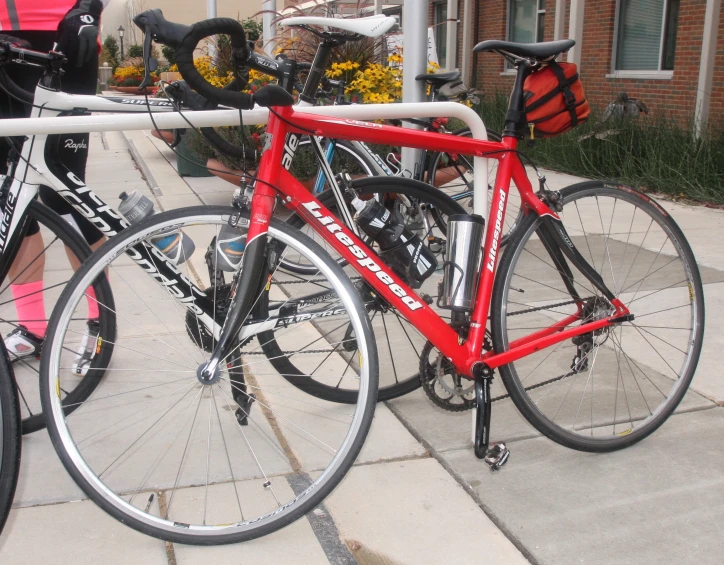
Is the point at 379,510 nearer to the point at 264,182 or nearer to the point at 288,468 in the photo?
the point at 288,468

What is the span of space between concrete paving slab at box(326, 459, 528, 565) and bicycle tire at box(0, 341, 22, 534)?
0.98 metres

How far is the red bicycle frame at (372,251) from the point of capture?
2.30 m

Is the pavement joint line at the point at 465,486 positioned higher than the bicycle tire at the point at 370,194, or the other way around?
the bicycle tire at the point at 370,194

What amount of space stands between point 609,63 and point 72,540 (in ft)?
38.0

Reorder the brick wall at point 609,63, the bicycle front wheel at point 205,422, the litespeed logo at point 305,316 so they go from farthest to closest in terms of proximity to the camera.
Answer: the brick wall at point 609,63, the litespeed logo at point 305,316, the bicycle front wheel at point 205,422

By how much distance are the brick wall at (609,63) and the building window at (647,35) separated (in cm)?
19

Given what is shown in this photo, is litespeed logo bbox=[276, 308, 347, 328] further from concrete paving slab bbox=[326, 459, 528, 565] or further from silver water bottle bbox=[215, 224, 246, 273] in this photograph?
concrete paving slab bbox=[326, 459, 528, 565]

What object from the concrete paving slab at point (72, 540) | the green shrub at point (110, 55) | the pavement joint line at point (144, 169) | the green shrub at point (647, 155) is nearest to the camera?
the concrete paving slab at point (72, 540)

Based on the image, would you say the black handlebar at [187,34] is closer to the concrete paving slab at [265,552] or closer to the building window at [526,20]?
the concrete paving slab at [265,552]

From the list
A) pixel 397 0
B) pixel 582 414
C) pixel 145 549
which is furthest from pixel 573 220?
pixel 397 0

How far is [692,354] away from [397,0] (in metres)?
19.0

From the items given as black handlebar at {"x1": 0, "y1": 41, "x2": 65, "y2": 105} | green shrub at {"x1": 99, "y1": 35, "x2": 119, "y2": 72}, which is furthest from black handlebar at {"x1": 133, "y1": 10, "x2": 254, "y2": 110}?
green shrub at {"x1": 99, "y1": 35, "x2": 119, "y2": 72}

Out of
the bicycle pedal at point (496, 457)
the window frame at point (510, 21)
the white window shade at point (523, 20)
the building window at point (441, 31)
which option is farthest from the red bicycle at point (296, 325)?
the building window at point (441, 31)

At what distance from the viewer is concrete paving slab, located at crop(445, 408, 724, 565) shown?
228 cm
